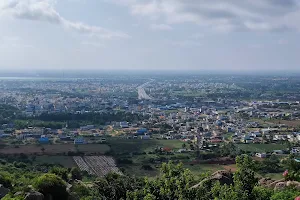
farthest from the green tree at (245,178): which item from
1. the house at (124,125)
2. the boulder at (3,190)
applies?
the house at (124,125)

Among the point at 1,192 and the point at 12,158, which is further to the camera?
the point at 12,158

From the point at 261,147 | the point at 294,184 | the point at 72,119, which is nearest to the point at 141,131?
the point at 72,119

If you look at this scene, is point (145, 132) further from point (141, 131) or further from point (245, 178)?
point (245, 178)

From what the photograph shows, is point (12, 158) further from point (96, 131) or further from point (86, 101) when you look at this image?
point (86, 101)

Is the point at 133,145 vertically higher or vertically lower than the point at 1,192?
lower

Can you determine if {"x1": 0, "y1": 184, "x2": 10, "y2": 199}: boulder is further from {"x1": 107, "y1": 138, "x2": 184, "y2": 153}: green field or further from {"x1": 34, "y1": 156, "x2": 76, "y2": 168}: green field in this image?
{"x1": 107, "y1": 138, "x2": 184, "y2": 153}: green field

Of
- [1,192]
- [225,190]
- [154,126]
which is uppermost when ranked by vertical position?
[225,190]

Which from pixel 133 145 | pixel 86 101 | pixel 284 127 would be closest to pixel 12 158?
pixel 133 145
